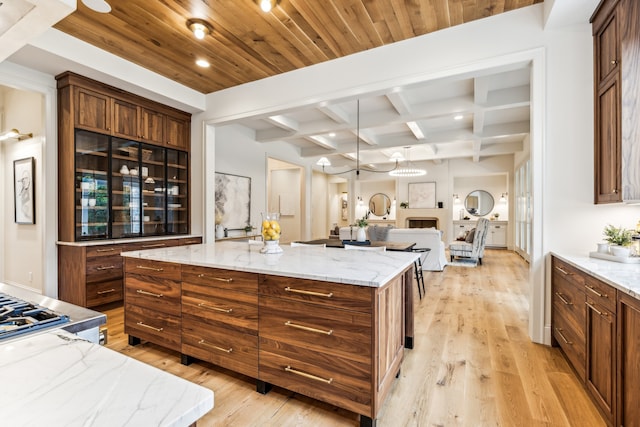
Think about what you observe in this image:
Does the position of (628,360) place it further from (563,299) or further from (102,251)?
(102,251)

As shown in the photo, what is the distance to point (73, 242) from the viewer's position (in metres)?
3.53

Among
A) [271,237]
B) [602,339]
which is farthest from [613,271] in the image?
[271,237]

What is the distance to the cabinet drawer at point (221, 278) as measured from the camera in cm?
200

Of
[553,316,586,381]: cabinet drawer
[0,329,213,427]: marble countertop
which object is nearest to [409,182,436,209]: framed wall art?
[553,316,586,381]: cabinet drawer

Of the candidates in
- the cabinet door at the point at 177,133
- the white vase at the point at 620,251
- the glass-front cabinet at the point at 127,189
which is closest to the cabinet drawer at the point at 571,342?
the white vase at the point at 620,251

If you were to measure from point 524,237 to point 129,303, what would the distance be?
801 centimetres

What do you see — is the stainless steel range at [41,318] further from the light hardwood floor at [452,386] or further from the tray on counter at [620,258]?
the tray on counter at [620,258]

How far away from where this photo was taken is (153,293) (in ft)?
8.18

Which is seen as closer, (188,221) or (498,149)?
(188,221)

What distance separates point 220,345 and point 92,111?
3.27 metres

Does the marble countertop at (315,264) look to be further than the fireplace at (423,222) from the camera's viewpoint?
No

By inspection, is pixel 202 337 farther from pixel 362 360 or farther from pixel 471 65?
pixel 471 65

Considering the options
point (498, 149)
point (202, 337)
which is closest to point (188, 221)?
point (202, 337)

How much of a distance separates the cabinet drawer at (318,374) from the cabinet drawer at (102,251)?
106 inches
